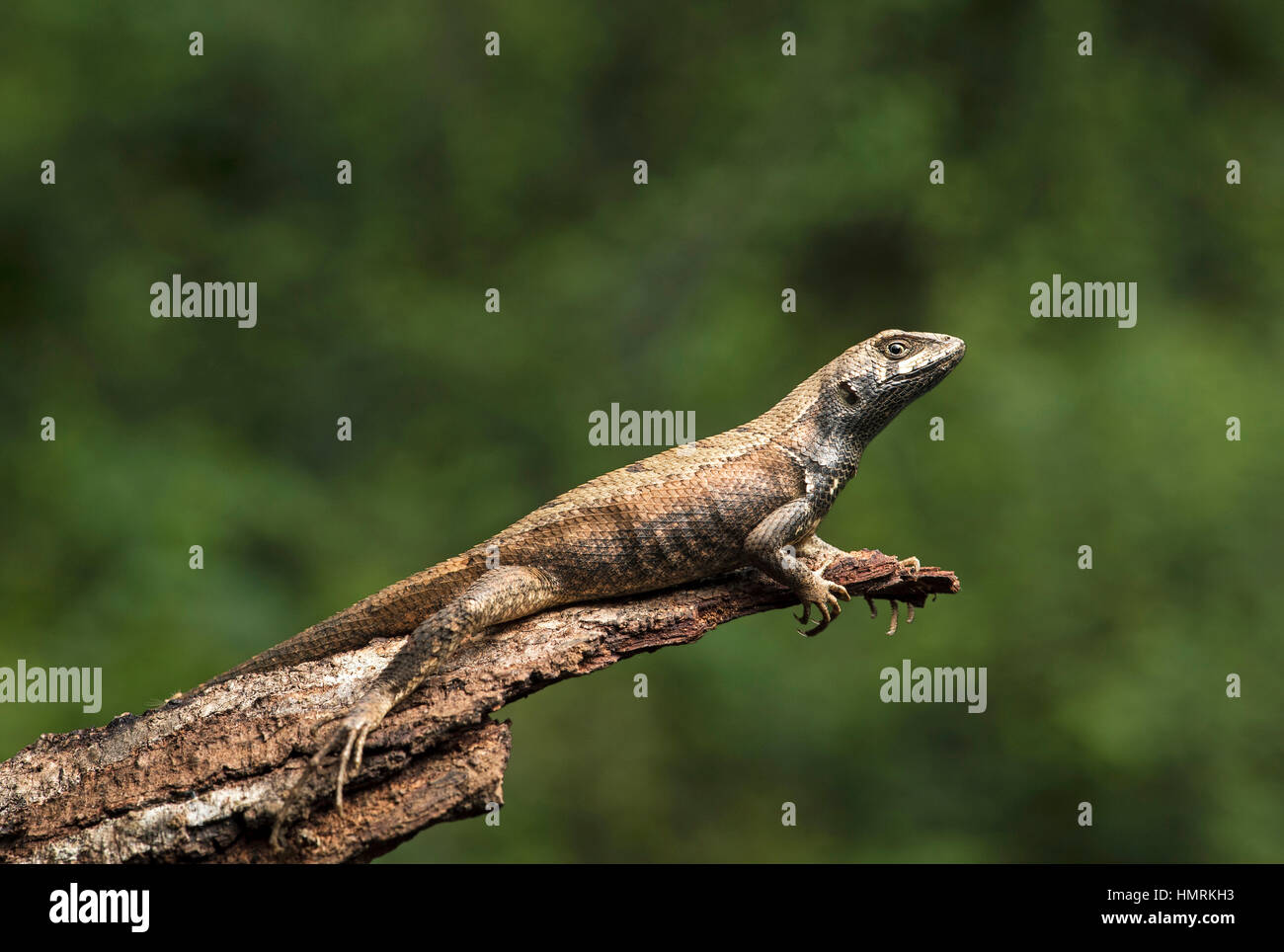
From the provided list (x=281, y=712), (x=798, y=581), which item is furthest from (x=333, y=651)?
(x=798, y=581)

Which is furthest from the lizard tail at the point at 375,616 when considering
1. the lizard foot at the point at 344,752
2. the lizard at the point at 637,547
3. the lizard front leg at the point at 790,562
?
the lizard front leg at the point at 790,562

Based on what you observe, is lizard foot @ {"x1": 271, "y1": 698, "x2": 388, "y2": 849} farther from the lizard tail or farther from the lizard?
the lizard tail

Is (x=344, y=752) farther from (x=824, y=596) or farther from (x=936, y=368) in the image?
(x=936, y=368)

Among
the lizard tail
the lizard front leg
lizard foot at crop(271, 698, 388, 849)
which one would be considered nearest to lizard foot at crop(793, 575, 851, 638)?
the lizard front leg

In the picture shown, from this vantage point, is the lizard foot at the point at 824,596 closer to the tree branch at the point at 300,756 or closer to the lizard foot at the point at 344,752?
the tree branch at the point at 300,756

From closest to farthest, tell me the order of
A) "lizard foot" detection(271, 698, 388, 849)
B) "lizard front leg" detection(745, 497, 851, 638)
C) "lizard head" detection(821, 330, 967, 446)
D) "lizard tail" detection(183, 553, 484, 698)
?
"lizard foot" detection(271, 698, 388, 849) → "lizard front leg" detection(745, 497, 851, 638) → "lizard tail" detection(183, 553, 484, 698) → "lizard head" detection(821, 330, 967, 446)

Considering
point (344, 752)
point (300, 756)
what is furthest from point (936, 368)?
point (300, 756)
